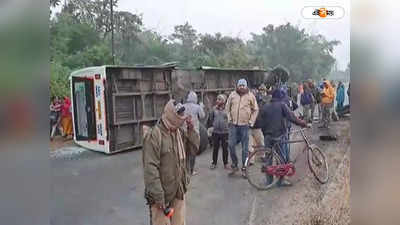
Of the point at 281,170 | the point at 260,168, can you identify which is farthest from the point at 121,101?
the point at 281,170

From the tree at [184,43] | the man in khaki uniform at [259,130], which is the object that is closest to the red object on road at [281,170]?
the man in khaki uniform at [259,130]

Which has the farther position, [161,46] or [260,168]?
[260,168]

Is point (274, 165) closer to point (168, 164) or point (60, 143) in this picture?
point (168, 164)

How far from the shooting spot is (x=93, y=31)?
1740mm

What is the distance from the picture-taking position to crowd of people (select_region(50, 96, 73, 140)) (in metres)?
1.67

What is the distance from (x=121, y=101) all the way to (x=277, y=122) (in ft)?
2.63

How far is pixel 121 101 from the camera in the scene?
1762 mm

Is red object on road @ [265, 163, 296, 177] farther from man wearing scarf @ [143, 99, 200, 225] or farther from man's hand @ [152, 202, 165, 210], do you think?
man's hand @ [152, 202, 165, 210]

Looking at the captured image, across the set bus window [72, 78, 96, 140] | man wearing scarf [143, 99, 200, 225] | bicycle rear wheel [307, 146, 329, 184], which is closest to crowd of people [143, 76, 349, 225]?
man wearing scarf [143, 99, 200, 225]

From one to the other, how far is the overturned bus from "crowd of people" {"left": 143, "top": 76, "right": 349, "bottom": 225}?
0.20ft
